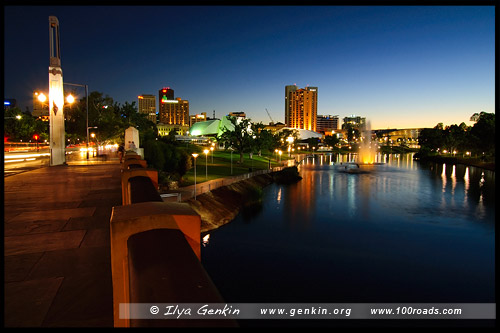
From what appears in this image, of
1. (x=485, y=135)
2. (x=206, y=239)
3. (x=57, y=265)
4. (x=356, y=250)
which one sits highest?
(x=485, y=135)

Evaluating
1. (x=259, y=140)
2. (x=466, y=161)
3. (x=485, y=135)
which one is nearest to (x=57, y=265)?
(x=259, y=140)

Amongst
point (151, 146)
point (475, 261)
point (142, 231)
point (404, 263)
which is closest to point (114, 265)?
point (142, 231)

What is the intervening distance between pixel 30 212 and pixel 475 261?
2839cm

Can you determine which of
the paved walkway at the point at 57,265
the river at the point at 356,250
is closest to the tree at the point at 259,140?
the river at the point at 356,250

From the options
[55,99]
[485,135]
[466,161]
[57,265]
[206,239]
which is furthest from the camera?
[466,161]

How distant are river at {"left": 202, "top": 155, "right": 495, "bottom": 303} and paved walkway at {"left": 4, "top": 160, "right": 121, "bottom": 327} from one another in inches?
539

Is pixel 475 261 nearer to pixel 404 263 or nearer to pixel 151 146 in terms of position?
pixel 404 263

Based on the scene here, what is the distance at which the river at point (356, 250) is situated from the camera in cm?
1986

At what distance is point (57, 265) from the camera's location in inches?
164

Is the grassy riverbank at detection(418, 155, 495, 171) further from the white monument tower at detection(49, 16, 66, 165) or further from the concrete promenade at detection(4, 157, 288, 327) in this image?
the concrete promenade at detection(4, 157, 288, 327)

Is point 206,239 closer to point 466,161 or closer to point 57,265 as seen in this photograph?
point 57,265

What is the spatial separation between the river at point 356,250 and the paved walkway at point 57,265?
1368 centimetres

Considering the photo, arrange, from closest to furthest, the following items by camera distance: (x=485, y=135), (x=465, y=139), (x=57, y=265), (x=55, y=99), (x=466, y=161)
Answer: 1. (x=57, y=265)
2. (x=55, y=99)
3. (x=485, y=135)
4. (x=466, y=161)
5. (x=465, y=139)

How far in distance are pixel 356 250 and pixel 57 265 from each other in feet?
82.9
